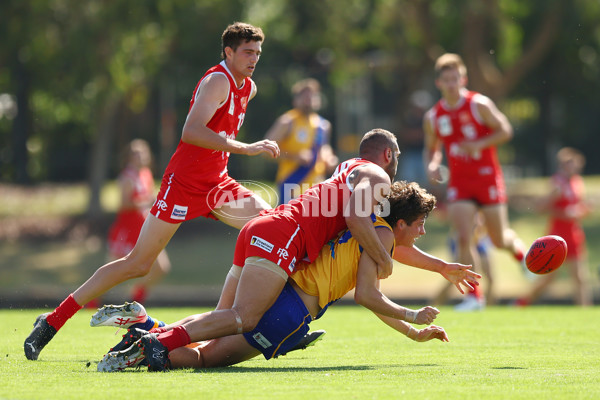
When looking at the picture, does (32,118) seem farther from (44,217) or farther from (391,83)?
(391,83)

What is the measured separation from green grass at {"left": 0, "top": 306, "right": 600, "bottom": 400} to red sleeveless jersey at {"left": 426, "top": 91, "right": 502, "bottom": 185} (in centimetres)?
269

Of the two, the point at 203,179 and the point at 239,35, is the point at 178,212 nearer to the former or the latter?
the point at 203,179

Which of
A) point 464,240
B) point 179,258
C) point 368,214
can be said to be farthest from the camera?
point 179,258

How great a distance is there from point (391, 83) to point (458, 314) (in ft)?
69.9

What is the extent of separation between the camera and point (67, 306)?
7086 mm

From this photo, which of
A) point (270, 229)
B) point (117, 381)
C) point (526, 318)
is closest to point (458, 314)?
point (526, 318)

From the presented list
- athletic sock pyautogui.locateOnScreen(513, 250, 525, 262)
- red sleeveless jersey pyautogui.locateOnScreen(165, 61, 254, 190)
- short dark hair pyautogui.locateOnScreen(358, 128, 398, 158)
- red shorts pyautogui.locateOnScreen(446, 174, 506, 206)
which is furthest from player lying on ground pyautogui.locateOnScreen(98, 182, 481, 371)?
athletic sock pyautogui.locateOnScreen(513, 250, 525, 262)

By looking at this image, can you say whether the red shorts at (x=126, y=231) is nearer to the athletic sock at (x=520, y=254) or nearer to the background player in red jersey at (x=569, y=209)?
the athletic sock at (x=520, y=254)

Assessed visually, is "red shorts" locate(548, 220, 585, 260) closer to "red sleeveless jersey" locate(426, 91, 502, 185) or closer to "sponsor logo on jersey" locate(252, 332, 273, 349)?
"red sleeveless jersey" locate(426, 91, 502, 185)

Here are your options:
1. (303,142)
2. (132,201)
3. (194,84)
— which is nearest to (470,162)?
(303,142)

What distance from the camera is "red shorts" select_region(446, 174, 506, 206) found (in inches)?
448

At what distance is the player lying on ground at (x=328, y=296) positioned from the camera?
630 centimetres

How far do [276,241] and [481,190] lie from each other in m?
5.63

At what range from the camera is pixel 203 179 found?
738 centimetres
